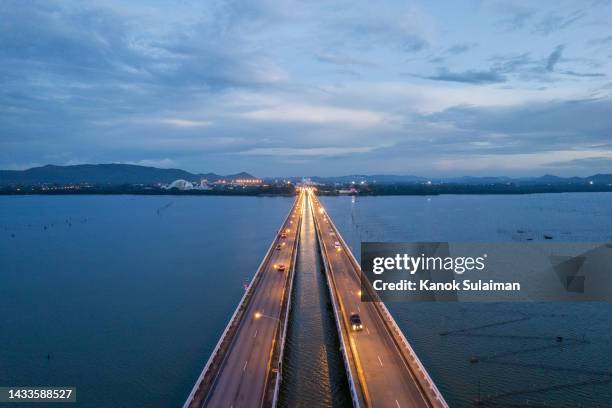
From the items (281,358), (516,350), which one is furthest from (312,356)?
(516,350)

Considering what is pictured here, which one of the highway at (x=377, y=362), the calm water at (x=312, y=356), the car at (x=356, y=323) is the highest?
the car at (x=356, y=323)

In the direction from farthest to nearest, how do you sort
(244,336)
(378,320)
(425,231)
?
(425,231) → (378,320) → (244,336)

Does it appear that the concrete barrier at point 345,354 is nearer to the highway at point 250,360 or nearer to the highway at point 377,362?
the highway at point 377,362

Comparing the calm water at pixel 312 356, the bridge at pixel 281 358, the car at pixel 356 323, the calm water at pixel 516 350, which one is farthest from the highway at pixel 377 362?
the calm water at pixel 516 350

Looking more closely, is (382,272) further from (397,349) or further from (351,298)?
(397,349)

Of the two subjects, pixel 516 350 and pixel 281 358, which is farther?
pixel 516 350

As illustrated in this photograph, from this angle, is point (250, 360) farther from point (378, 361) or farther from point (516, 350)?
point (516, 350)

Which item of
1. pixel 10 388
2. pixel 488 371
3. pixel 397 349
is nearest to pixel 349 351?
pixel 397 349
